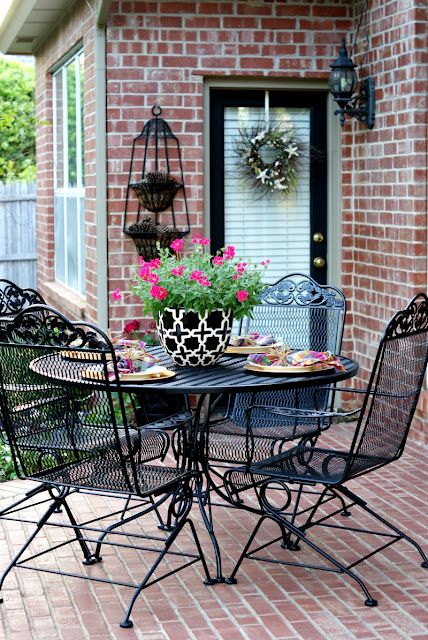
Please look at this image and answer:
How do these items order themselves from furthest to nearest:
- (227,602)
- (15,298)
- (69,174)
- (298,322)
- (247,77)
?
1. (69,174)
2. (247,77)
3. (15,298)
4. (298,322)
5. (227,602)

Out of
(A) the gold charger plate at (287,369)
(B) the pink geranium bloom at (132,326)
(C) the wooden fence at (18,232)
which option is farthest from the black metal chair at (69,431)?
(C) the wooden fence at (18,232)

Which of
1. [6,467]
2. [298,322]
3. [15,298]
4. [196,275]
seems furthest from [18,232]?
[196,275]

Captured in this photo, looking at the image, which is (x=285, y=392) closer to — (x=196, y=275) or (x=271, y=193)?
(x=196, y=275)

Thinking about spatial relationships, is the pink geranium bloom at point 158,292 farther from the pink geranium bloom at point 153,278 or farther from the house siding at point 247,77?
the house siding at point 247,77

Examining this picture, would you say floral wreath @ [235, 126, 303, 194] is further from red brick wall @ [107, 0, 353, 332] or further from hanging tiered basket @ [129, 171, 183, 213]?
hanging tiered basket @ [129, 171, 183, 213]

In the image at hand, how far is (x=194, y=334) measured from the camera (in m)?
4.91

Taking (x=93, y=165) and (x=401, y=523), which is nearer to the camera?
(x=401, y=523)

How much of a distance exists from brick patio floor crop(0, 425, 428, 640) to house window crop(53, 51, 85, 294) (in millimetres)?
4653

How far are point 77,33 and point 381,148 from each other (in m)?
2.82

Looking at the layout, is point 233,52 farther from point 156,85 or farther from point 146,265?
point 146,265

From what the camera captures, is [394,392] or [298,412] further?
[298,412]

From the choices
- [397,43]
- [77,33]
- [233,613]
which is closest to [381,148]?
[397,43]

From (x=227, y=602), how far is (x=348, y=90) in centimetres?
418

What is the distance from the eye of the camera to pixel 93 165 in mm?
8195
